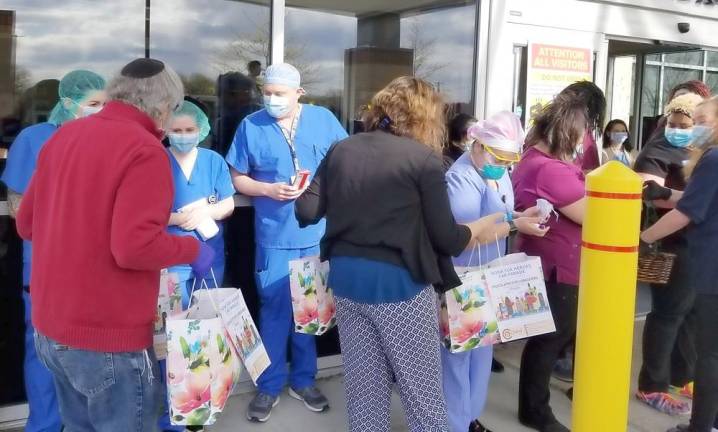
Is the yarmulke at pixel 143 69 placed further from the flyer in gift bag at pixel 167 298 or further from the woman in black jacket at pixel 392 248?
the flyer in gift bag at pixel 167 298

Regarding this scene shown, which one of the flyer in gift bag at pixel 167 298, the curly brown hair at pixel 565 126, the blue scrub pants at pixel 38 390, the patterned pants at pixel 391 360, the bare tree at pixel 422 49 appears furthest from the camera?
the bare tree at pixel 422 49

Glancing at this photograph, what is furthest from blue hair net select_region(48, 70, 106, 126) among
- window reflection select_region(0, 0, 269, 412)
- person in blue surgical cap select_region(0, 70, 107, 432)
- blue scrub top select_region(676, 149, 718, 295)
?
blue scrub top select_region(676, 149, 718, 295)

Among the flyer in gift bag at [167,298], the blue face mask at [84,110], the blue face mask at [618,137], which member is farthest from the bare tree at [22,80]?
the blue face mask at [618,137]

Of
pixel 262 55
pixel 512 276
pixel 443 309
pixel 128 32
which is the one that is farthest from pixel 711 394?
pixel 128 32

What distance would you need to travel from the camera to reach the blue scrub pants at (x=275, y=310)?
146 inches

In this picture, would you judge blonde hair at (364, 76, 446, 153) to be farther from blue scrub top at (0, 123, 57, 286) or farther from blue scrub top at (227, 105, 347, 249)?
blue scrub top at (0, 123, 57, 286)

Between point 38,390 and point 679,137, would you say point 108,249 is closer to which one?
point 38,390

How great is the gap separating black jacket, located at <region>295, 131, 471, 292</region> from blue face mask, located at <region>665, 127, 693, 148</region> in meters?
1.92

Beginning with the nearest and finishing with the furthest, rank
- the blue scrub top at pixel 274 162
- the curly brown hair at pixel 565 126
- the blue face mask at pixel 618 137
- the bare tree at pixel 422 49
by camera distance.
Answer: the curly brown hair at pixel 565 126
the blue scrub top at pixel 274 162
the bare tree at pixel 422 49
the blue face mask at pixel 618 137

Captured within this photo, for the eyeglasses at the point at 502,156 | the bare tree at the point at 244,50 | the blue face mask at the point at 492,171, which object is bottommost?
the blue face mask at the point at 492,171

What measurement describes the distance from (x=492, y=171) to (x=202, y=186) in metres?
1.37

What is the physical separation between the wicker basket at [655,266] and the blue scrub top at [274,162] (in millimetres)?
1757

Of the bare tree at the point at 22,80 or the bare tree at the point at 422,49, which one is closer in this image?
the bare tree at the point at 22,80

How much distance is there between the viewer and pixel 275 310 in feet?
12.3
